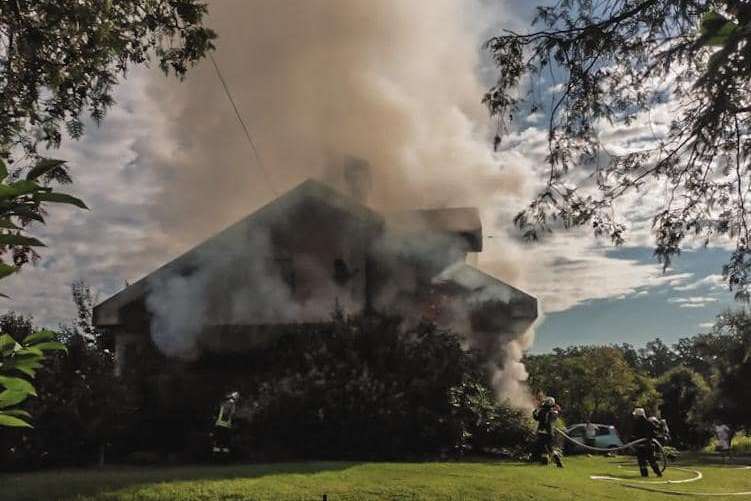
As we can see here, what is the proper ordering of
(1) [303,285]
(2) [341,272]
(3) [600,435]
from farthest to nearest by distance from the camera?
(3) [600,435] < (2) [341,272] < (1) [303,285]

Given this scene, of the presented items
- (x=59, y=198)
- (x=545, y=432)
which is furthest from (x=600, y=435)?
(x=59, y=198)

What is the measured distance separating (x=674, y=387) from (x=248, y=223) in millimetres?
29156

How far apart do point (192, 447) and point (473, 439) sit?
5601 mm

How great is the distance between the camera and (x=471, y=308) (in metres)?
17.8

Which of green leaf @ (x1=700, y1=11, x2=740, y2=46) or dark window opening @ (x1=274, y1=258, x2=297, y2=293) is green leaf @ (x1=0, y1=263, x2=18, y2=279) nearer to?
green leaf @ (x1=700, y1=11, x2=740, y2=46)

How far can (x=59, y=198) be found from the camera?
5.91 ft

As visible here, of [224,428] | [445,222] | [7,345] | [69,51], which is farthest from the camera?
[445,222]

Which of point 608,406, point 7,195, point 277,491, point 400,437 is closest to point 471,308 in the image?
point 400,437

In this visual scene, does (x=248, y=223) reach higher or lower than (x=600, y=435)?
higher

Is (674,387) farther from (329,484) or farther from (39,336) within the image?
(39,336)

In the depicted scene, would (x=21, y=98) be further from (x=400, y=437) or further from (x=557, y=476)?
(x=557, y=476)

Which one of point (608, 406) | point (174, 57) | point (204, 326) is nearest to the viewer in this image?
point (174, 57)

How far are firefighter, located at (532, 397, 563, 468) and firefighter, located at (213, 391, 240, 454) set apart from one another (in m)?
5.90

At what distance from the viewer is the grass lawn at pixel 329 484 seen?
28.0 ft
